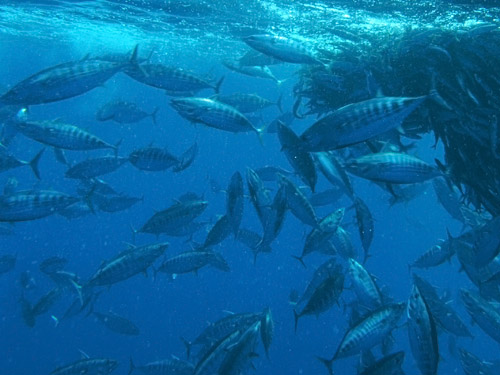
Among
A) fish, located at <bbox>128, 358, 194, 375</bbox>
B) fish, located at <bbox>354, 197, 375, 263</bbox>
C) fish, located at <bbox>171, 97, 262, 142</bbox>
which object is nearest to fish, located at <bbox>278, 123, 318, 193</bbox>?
fish, located at <bbox>171, 97, 262, 142</bbox>

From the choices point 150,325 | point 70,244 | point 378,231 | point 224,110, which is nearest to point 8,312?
point 150,325

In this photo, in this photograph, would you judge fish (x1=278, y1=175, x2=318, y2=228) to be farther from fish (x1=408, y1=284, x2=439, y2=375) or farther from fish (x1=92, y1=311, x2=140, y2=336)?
fish (x1=92, y1=311, x2=140, y2=336)

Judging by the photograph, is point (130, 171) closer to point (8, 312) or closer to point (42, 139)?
point (8, 312)

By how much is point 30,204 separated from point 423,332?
4128 millimetres

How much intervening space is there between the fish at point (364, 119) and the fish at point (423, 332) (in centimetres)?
127

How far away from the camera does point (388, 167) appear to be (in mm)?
3439

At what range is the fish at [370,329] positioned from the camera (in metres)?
3.85

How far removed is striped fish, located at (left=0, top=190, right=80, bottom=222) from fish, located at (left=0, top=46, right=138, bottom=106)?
104 cm

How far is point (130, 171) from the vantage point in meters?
51.8

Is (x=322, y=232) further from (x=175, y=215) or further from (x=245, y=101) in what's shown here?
(x=245, y=101)

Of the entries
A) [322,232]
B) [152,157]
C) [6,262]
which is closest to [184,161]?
[152,157]

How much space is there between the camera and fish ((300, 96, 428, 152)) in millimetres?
3080

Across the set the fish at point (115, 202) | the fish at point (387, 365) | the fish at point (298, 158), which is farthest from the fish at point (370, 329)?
the fish at point (115, 202)

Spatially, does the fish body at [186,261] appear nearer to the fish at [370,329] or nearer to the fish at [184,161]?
the fish at [184,161]
